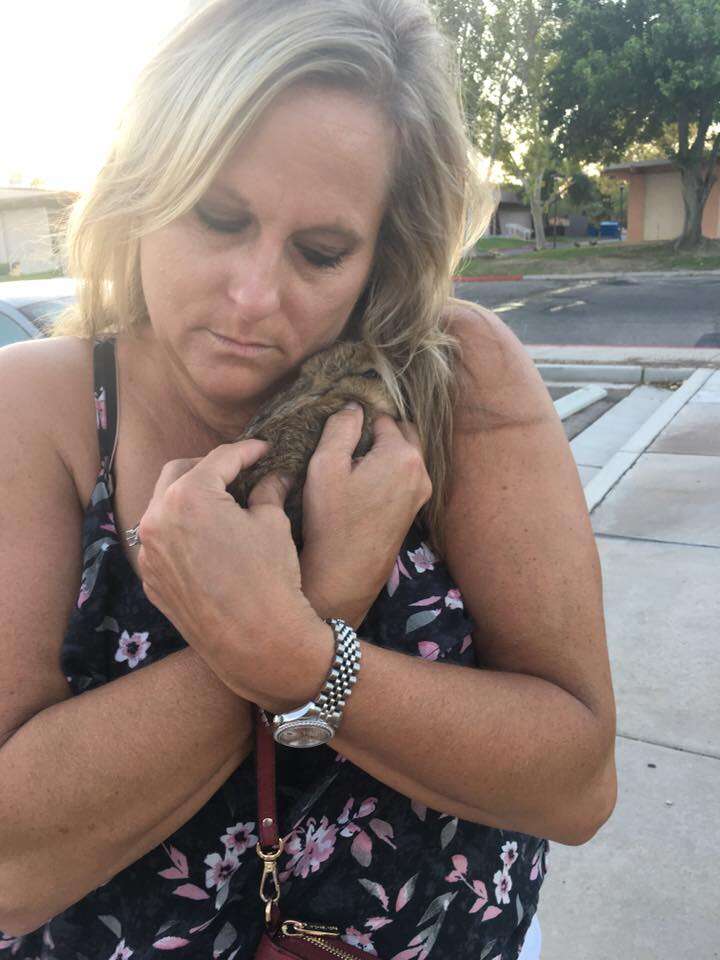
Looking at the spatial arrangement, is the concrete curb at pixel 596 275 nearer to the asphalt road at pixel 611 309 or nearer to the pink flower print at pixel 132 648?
the asphalt road at pixel 611 309

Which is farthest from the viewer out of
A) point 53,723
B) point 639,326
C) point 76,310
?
point 639,326

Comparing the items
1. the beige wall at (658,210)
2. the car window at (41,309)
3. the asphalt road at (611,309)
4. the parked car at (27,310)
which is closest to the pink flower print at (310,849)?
the parked car at (27,310)

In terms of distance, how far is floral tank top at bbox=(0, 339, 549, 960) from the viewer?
1.11 meters

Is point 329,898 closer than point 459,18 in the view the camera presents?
Yes

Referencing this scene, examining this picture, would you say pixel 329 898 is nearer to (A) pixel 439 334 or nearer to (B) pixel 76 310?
→ (A) pixel 439 334

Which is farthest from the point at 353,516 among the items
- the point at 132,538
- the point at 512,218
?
the point at 512,218

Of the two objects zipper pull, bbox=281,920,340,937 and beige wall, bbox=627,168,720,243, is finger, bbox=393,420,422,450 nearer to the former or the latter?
zipper pull, bbox=281,920,340,937

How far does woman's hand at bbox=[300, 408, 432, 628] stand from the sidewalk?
1.66 metres

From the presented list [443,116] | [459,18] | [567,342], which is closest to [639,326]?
[567,342]

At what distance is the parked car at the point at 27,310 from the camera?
A: 188 inches

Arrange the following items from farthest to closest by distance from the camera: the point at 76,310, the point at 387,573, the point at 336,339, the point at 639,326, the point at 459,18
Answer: the point at 459,18, the point at 639,326, the point at 76,310, the point at 336,339, the point at 387,573

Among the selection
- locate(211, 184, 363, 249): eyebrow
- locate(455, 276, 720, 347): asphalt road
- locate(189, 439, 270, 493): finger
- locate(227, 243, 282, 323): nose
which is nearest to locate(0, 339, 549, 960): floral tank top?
locate(189, 439, 270, 493): finger

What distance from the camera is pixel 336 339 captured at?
1370 millimetres

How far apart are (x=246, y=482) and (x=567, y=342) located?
1182 cm
